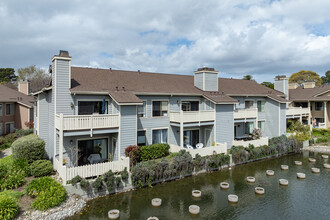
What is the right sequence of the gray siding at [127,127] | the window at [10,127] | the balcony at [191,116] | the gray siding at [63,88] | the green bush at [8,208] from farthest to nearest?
the window at [10,127], the balcony at [191,116], the gray siding at [127,127], the gray siding at [63,88], the green bush at [8,208]

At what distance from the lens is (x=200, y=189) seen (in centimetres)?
1496

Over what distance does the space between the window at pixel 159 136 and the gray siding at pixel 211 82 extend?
7.26 m

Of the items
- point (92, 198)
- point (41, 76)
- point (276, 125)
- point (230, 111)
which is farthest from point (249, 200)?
point (41, 76)

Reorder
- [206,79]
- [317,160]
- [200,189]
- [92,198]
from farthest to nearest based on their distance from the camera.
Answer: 1. [206,79]
2. [317,160]
3. [200,189]
4. [92,198]

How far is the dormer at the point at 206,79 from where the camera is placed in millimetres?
24453

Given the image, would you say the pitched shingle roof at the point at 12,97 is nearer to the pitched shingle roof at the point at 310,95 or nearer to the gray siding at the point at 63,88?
the gray siding at the point at 63,88

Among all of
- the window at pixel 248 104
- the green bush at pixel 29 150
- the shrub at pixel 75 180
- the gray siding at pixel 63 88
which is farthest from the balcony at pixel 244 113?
the green bush at pixel 29 150

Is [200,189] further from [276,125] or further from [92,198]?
[276,125]

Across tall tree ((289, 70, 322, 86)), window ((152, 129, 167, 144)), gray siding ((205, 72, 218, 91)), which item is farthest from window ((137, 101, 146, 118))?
tall tree ((289, 70, 322, 86))

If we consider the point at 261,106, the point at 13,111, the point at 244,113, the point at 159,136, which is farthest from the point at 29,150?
the point at 261,106

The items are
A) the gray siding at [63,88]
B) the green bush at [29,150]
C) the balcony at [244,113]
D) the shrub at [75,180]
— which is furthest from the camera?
the balcony at [244,113]

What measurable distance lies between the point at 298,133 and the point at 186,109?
14.4 metres

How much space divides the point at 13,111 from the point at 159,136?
22820 mm

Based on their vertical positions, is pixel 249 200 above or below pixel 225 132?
below
